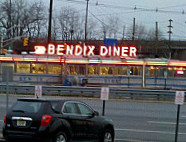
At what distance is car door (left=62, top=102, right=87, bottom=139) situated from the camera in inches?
420

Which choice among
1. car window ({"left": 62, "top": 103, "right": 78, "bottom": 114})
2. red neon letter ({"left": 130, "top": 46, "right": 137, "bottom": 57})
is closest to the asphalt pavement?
car window ({"left": 62, "top": 103, "right": 78, "bottom": 114})

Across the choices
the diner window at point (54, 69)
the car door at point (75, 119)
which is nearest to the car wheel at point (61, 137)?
the car door at point (75, 119)

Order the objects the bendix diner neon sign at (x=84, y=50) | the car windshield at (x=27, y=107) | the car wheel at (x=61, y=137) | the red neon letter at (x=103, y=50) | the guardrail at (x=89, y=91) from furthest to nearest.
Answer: the red neon letter at (x=103, y=50) → the bendix diner neon sign at (x=84, y=50) → the guardrail at (x=89, y=91) → the car windshield at (x=27, y=107) → the car wheel at (x=61, y=137)

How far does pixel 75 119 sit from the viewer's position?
10.8m

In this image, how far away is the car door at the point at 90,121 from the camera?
11.3 metres

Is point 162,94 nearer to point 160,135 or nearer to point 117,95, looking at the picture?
point 117,95

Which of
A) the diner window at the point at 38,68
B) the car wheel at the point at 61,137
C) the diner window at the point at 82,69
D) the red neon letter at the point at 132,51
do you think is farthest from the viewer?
the red neon letter at the point at 132,51

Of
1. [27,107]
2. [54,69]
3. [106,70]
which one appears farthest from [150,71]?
[27,107]

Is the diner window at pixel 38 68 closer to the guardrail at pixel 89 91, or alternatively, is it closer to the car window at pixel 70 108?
the guardrail at pixel 89 91

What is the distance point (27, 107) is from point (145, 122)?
7.36 m

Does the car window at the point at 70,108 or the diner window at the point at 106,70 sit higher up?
the car window at the point at 70,108

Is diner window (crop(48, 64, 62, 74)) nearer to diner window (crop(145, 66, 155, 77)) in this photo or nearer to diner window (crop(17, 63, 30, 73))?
diner window (crop(17, 63, 30, 73))

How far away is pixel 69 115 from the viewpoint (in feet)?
35.1

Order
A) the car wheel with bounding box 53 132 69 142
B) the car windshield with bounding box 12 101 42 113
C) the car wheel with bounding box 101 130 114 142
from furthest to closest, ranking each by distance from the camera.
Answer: the car wheel with bounding box 101 130 114 142
the car windshield with bounding box 12 101 42 113
the car wheel with bounding box 53 132 69 142
